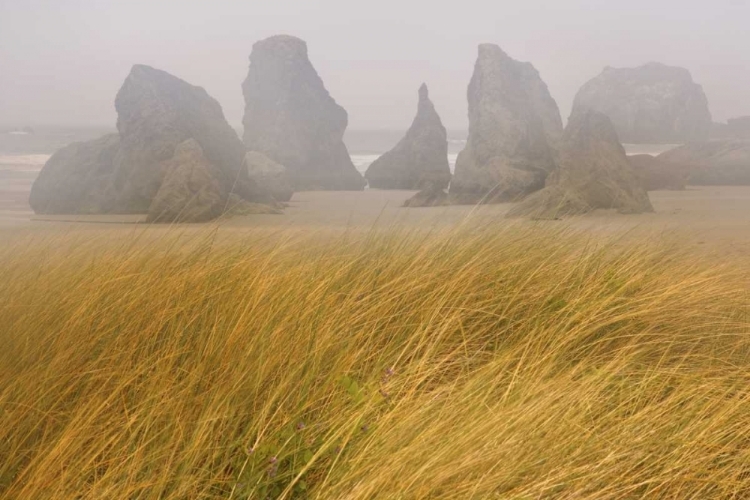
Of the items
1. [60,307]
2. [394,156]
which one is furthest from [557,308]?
[394,156]

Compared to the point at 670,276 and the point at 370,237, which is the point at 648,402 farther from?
the point at 370,237

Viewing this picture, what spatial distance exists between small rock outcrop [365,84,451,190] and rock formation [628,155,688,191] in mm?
5691

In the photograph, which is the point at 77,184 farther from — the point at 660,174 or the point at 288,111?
the point at 660,174

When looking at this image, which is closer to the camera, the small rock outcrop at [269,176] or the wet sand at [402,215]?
the wet sand at [402,215]

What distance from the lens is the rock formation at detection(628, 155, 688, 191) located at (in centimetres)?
1881

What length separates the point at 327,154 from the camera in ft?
83.6

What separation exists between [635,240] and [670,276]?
1.04 meters

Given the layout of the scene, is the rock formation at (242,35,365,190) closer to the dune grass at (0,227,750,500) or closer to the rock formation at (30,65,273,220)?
the rock formation at (30,65,273,220)

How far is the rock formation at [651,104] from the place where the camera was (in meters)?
43.8

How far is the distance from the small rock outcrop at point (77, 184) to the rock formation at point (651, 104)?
32.7 meters

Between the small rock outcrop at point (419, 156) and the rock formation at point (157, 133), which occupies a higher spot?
the rock formation at point (157, 133)

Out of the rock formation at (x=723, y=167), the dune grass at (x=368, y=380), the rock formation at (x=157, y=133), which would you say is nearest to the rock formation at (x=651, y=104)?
the rock formation at (x=723, y=167)

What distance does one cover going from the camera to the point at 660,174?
1908 cm

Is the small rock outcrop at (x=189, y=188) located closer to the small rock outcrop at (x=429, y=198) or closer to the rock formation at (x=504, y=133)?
the small rock outcrop at (x=429, y=198)
